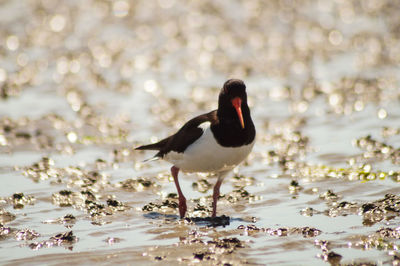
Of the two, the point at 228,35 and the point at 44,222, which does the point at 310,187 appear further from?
the point at 228,35

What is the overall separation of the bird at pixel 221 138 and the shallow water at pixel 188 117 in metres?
0.66

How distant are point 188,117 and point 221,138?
578 cm

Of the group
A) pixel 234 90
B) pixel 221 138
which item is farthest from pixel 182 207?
pixel 234 90

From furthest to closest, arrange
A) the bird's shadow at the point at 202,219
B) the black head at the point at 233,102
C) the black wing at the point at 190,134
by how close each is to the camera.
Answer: the black wing at the point at 190,134 → the black head at the point at 233,102 → the bird's shadow at the point at 202,219

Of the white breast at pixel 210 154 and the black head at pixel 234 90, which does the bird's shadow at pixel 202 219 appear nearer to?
the white breast at pixel 210 154

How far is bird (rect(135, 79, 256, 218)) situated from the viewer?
8.13 meters

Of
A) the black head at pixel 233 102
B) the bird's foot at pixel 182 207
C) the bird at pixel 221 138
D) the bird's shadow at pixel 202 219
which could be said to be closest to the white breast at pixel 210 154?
the bird at pixel 221 138

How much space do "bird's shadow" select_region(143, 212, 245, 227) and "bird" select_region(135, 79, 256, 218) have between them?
10 cm

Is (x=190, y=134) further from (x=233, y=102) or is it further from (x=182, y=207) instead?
(x=182, y=207)

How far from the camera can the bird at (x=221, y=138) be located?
8133 mm

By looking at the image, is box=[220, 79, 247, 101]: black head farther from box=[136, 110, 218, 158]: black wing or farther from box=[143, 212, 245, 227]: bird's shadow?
box=[143, 212, 245, 227]: bird's shadow

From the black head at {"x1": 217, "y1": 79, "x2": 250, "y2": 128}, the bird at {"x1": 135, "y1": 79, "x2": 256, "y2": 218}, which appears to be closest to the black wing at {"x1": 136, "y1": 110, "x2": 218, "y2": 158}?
the bird at {"x1": 135, "y1": 79, "x2": 256, "y2": 218}

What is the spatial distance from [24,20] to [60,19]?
116 cm

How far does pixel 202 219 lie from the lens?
8.33 m
